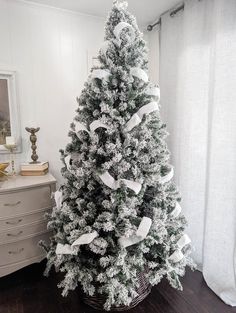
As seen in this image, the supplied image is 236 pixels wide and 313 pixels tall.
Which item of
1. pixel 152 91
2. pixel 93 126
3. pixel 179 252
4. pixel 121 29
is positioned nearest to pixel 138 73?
pixel 152 91

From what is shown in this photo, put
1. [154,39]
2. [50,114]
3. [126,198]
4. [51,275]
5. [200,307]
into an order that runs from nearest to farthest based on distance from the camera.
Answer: [126,198]
[200,307]
[51,275]
[50,114]
[154,39]

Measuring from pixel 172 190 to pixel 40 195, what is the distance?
102 cm

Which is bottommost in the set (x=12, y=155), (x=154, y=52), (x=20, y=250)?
(x=20, y=250)

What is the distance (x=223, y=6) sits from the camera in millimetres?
1575

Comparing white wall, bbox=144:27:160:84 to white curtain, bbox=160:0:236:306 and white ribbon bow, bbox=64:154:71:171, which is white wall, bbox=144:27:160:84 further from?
white ribbon bow, bbox=64:154:71:171

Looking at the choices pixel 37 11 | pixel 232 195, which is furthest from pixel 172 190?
pixel 37 11

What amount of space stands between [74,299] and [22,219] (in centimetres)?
71

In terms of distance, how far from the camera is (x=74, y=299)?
1701 millimetres

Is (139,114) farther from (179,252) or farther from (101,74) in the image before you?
(179,252)

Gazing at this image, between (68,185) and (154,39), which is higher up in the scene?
(154,39)

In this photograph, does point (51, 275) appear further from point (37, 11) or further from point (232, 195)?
point (37, 11)

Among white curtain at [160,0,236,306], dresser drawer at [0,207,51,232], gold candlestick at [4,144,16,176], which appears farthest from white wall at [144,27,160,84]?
dresser drawer at [0,207,51,232]

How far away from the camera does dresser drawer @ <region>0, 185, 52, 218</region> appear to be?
1.69 metres

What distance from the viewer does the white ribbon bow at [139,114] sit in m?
1.32
